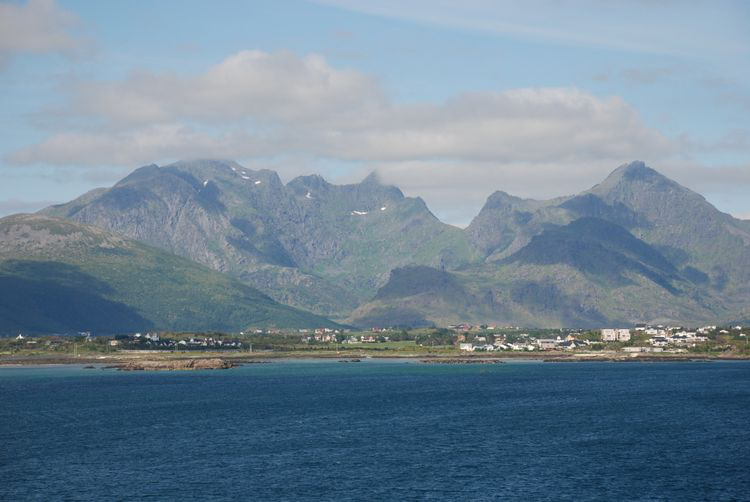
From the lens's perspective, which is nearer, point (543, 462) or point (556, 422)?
point (543, 462)

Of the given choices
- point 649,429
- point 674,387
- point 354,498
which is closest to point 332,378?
point 674,387

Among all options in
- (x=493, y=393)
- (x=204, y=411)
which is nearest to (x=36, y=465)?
(x=204, y=411)

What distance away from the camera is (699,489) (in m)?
75.4

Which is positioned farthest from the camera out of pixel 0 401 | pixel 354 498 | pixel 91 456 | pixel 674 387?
pixel 674 387

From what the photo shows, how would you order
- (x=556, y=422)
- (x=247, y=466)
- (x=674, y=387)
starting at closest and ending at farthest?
(x=247, y=466) → (x=556, y=422) → (x=674, y=387)

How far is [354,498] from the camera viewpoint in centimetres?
7394

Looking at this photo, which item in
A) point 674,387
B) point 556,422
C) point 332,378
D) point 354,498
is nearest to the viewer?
point 354,498

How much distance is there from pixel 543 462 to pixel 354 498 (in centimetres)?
2198

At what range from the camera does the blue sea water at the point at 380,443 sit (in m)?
77.3

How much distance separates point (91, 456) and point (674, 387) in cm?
10422

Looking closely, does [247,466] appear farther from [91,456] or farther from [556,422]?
[556,422]

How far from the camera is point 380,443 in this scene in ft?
328

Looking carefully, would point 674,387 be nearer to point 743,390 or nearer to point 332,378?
point 743,390

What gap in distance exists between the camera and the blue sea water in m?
77.3
